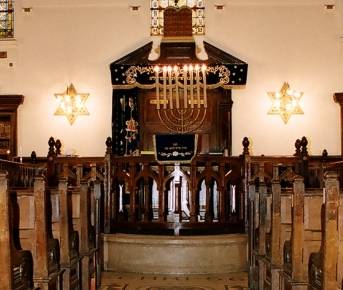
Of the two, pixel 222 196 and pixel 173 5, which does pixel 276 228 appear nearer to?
pixel 222 196

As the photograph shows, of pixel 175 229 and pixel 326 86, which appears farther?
pixel 326 86

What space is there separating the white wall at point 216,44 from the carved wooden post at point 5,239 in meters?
9.69

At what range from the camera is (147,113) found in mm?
13758

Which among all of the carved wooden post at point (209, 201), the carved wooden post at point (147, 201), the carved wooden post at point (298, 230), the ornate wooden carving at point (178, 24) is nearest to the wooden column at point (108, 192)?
the carved wooden post at point (147, 201)

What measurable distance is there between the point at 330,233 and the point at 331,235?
2cm

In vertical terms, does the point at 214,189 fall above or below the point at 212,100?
below

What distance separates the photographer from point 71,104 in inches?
540

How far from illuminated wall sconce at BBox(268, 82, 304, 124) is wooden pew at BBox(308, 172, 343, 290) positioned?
9406 mm

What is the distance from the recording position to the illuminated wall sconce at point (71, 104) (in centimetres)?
1373

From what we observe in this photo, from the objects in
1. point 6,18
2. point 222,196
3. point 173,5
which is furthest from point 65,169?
point 6,18

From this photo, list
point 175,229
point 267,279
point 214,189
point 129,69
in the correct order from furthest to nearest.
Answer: point 129,69
point 214,189
point 175,229
point 267,279

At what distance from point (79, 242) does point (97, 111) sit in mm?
7126

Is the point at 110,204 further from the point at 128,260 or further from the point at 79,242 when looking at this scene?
the point at 79,242

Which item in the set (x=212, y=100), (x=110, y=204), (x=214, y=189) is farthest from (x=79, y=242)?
(x=212, y=100)
